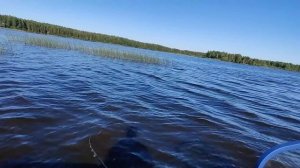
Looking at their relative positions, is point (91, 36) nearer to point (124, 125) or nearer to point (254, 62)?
point (254, 62)

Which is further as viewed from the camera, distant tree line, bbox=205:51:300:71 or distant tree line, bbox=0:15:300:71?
distant tree line, bbox=205:51:300:71

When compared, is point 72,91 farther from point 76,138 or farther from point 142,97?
point 76,138

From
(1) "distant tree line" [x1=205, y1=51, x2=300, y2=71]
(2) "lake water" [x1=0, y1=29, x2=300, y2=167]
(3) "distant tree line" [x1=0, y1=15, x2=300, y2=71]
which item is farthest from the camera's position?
(1) "distant tree line" [x1=205, y1=51, x2=300, y2=71]

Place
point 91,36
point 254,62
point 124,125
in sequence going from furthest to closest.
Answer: point 254,62
point 91,36
point 124,125

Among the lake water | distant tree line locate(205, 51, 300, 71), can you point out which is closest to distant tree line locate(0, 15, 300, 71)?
distant tree line locate(205, 51, 300, 71)

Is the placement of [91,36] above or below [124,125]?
above

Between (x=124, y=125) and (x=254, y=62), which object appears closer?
(x=124, y=125)

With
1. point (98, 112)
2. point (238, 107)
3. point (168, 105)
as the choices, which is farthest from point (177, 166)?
point (238, 107)

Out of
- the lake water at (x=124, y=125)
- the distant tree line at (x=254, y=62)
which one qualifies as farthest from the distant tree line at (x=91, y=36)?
the lake water at (x=124, y=125)

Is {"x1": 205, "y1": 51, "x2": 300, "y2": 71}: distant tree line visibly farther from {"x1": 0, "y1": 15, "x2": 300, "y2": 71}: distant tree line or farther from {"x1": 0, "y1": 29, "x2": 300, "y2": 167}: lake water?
{"x1": 0, "y1": 29, "x2": 300, "y2": 167}: lake water

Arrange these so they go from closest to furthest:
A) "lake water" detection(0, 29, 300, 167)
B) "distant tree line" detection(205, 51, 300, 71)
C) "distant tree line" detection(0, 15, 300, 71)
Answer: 1. "lake water" detection(0, 29, 300, 167)
2. "distant tree line" detection(0, 15, 300, 71)
3. "distant tree line" detection(205, 51, 300, 71)

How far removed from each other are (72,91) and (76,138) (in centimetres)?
583

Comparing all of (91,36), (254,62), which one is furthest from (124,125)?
(254,62)

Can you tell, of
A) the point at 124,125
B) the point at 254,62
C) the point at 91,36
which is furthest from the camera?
the point at 254,62
